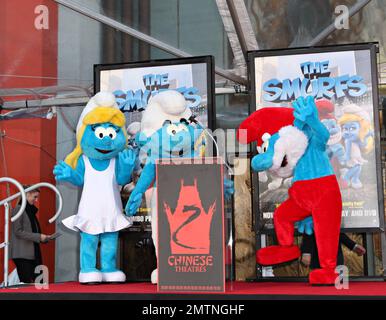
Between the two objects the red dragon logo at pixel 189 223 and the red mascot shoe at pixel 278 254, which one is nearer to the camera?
the red dragon logo at pixel 189 223

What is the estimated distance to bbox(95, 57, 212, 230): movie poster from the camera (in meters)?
2.98

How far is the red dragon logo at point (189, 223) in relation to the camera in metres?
2.03

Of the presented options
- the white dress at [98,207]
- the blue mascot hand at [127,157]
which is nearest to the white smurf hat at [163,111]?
the blue mascot hand at [127,157]

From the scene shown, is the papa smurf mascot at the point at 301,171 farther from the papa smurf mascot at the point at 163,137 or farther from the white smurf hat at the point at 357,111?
the white smurf hat at the point at 357,111

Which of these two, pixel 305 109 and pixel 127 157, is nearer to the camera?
pixel 305 109

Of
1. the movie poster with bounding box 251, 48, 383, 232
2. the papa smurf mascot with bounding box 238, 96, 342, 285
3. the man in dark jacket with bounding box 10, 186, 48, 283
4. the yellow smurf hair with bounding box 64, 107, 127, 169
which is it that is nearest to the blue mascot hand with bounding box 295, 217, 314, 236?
the papa smurf mascot with bounding box 238, 96, 342, 285

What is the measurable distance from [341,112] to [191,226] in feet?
3.65

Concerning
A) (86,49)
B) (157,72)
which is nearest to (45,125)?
(86,49)

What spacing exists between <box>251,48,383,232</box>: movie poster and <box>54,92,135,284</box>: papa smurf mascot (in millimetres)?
656

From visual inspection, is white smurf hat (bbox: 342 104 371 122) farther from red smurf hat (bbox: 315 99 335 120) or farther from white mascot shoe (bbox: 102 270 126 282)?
white mascot shoe (bbox: 102 270 126 282)

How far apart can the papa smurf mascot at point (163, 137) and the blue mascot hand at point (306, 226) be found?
52 centimetres

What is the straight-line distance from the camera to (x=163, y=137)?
2521 mm

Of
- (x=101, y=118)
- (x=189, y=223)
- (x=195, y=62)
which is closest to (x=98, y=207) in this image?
(x=101, y=118)

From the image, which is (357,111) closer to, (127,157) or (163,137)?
(163,137)
